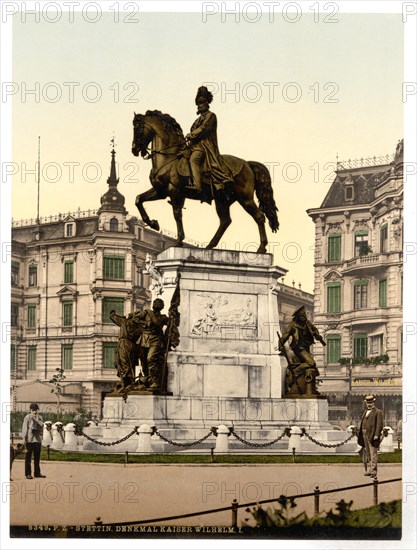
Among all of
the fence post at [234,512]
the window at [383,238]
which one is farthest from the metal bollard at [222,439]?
the window at [383,238]

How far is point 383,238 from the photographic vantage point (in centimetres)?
5316

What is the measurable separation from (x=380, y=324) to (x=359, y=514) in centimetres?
2718

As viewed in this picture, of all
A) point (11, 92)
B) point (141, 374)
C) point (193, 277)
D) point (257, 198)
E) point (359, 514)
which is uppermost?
point (11, 92)

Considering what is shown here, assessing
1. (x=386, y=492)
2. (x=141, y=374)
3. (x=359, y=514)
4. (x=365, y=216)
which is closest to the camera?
(x=359, y=514)

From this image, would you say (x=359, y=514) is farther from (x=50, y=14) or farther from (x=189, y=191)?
(x=50, y=14)

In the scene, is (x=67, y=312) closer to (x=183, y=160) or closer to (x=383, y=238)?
(x=383, y=238)

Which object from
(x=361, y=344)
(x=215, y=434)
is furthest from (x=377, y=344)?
(x=215, y=434)

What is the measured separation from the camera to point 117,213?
190ft

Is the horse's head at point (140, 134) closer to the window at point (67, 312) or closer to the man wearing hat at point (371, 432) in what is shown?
the man wearing hat at point (371, 432)

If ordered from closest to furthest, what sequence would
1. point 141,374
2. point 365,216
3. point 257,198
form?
1. point 141,374
2. point 257,198
3. point 365,216

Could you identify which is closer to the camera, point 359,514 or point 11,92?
point 359,514

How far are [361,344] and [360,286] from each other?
248cm

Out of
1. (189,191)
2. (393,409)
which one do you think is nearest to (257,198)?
(189,191)

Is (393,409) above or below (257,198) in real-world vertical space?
below
